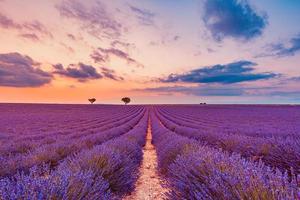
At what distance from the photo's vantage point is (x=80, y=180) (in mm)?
2541

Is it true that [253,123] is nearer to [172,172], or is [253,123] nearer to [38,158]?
[172,172]

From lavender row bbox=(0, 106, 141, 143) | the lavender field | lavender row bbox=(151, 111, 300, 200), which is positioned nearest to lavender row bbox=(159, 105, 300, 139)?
the lavender field

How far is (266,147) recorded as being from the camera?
5.05m

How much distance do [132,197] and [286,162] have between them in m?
2.66

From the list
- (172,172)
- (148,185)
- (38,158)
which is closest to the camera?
(172,172)

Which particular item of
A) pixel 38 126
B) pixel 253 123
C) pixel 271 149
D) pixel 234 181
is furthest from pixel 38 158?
pixel 253 123

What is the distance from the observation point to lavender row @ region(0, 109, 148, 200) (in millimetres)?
1899

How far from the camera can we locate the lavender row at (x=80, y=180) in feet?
6.23

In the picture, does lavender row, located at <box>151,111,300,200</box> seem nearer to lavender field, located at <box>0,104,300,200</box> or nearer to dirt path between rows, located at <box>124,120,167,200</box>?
lavender field, located at <box>0,104,300,200</box>

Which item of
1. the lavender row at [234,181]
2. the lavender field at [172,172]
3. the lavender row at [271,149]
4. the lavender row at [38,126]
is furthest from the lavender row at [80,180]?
the lavender row at [38,126]

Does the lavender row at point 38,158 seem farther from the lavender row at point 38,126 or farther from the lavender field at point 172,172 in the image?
the lavender row at point 38,126

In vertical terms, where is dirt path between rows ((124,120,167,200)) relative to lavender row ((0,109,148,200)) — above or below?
below

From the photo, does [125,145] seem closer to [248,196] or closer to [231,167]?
[231,167]

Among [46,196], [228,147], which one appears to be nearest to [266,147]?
[228,147]
